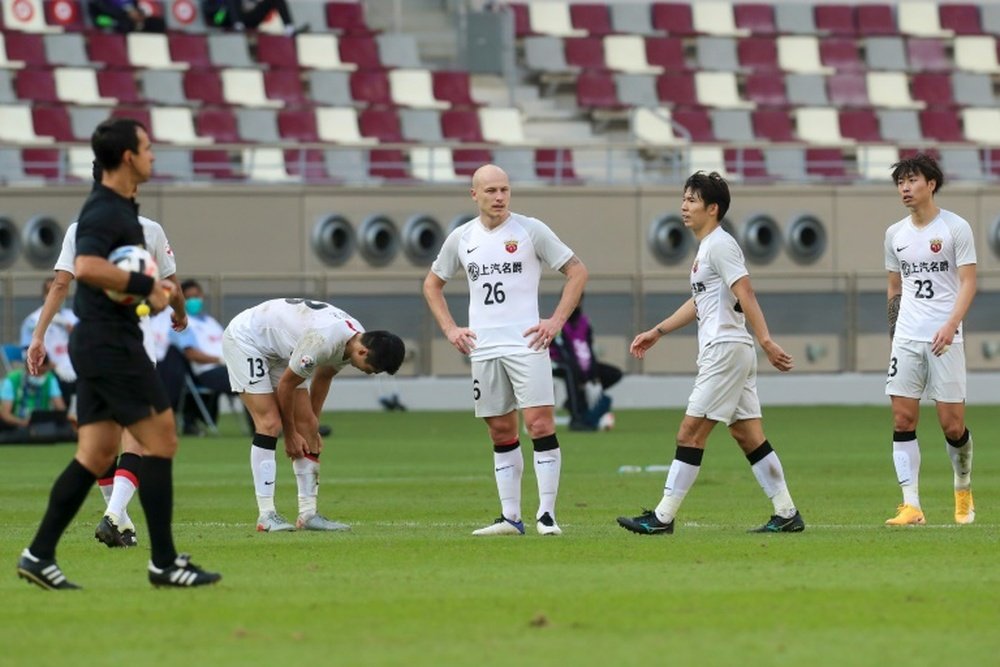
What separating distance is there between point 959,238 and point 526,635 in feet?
18.4

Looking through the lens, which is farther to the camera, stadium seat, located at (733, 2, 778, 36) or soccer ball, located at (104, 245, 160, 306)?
stadium seat, located at (733, 2, 778, 36)

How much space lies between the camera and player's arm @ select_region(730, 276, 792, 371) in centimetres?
1152

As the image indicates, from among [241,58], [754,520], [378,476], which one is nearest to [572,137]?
[241,58]

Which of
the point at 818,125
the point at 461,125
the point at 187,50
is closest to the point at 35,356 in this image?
the point at 461,125

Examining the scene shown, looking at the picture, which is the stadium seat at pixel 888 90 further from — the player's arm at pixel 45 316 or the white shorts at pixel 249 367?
the player's arm at pixel 45 316

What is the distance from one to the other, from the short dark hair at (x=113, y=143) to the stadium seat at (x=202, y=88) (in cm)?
2501

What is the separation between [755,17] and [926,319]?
1109 inches

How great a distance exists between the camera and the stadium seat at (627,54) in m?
38.0

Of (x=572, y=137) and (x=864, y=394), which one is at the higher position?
(x=572, y=137)

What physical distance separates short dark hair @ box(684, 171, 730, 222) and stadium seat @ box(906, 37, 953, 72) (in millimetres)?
28998

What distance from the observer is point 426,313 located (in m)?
31.2

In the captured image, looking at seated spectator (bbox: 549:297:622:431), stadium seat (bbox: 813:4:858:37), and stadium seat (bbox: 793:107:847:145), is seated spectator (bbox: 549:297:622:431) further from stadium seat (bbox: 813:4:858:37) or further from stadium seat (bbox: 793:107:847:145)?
stadium seat (bbox: 813:4:858:37)

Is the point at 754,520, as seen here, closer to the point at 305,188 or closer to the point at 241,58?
the point at 305,188

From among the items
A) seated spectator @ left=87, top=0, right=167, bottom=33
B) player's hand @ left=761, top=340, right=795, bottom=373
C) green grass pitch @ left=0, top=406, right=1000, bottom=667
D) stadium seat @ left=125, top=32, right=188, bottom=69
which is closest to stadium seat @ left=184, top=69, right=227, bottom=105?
stadium seat @ left=125, top=32, right=188, bottom=69
